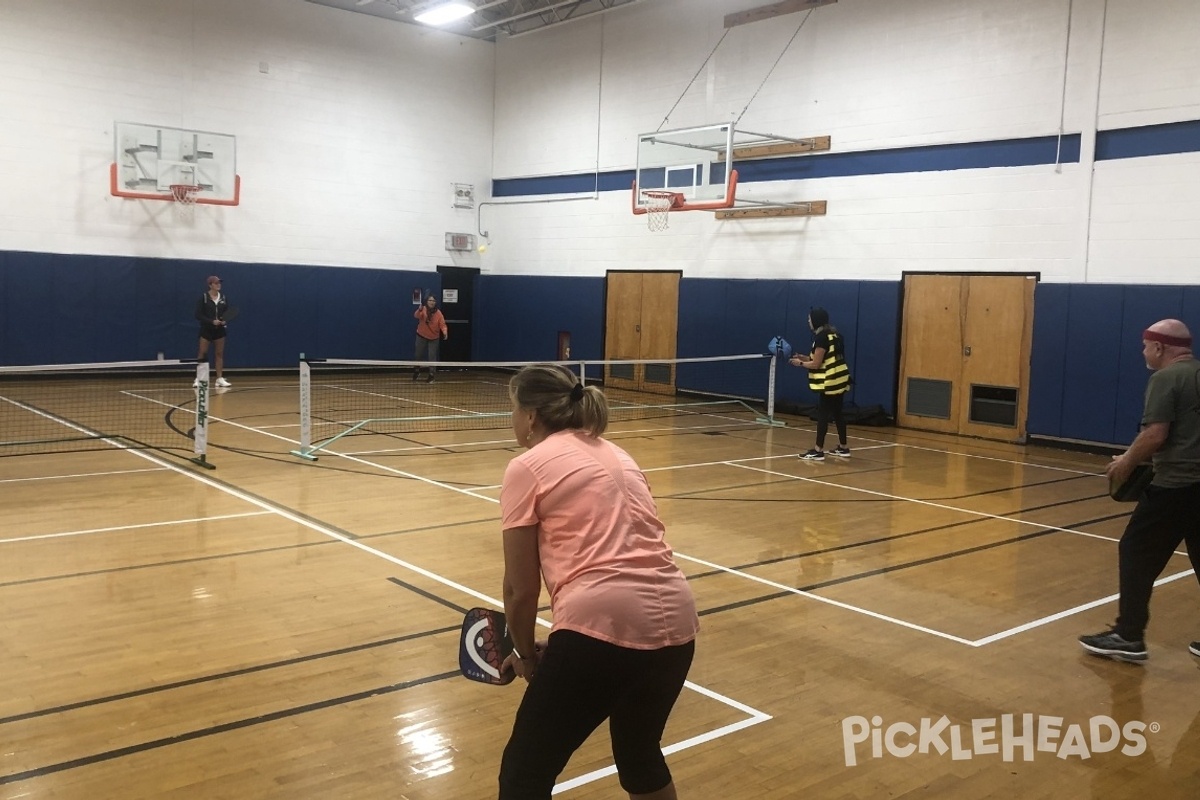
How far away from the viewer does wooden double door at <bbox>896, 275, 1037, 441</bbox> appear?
15.3 m

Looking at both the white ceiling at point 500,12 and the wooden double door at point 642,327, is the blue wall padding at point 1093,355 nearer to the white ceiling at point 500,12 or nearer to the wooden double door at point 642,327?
the wooden double door at point 642,327

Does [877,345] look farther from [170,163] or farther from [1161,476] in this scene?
[170,163]

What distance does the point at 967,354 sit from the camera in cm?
1598

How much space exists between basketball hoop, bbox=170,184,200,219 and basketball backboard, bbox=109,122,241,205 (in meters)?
0.04

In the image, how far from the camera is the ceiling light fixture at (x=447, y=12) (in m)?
20.6

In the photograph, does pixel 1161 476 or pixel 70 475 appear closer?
pixel 1161 476

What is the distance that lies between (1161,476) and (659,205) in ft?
49.0

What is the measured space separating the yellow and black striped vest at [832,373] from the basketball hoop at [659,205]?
6.97m

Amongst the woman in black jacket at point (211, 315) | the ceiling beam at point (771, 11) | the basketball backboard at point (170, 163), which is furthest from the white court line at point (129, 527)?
the ceiling beam at point (771, 11)

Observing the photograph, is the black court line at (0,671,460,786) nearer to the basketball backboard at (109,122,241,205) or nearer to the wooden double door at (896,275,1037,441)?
the wooden double door at (896,275,1037,441)

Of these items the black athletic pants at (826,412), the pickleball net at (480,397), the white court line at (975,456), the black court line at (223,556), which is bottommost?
the black court line at (223,556)

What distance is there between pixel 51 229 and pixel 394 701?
18.1m

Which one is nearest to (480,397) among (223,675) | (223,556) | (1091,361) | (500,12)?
(500,12)

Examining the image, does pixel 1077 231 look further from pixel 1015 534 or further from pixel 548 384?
pixel 548 384
